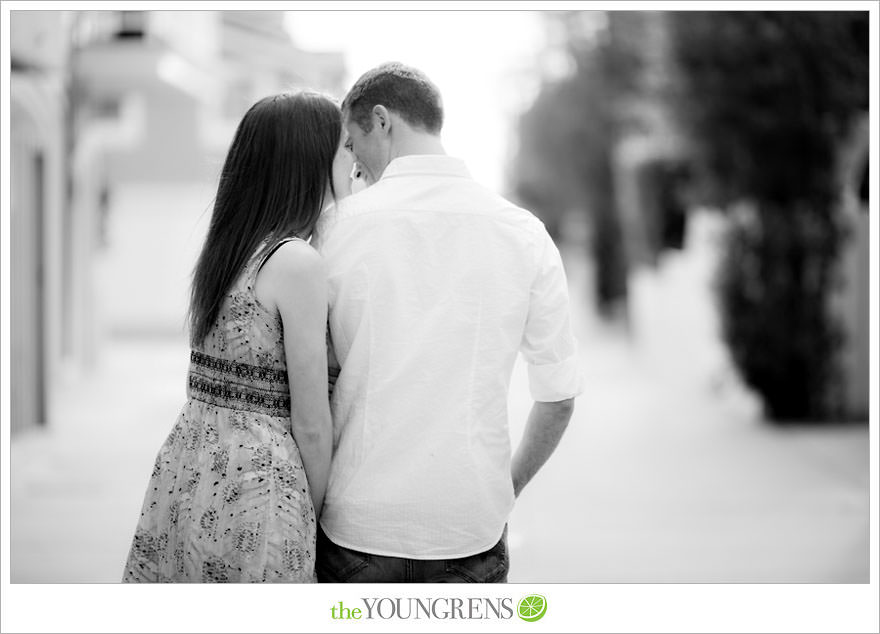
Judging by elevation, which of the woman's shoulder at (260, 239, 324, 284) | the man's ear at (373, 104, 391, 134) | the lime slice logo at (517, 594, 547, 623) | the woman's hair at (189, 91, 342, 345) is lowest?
the lime slice logo at (517, 594, 547, 623)

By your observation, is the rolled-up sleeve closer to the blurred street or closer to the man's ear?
the man's ear

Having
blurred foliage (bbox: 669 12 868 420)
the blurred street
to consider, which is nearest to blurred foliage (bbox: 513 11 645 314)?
blurred foliage (bbox: 669 12 868 420)

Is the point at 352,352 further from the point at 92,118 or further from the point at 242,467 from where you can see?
the point at 92,118

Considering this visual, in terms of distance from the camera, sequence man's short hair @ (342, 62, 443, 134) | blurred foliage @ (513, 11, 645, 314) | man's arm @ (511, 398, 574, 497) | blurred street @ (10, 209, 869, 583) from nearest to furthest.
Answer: man's short hair @ (342, 62, 443, 134) → man's arm @ (511, 398, 574, 497) → blurred street @ (10, 209, 869, 583) → blurred foliage @ (513, 11, 645, 314)

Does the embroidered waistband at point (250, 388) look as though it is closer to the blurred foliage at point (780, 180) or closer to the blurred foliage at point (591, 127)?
the blurred foliage at point (780, 180)

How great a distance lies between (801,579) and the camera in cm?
504

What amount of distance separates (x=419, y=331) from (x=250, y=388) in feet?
1.27

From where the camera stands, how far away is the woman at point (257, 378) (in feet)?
7.50

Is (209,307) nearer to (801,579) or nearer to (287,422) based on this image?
(287,422)

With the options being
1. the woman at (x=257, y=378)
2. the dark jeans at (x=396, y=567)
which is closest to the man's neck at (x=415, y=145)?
the woman at (x=257, y=378)

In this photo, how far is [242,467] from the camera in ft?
7.60

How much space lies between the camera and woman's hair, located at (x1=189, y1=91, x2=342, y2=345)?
7.78 ft

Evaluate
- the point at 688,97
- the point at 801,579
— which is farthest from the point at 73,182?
the point at 801,579

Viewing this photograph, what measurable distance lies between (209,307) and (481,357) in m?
0.61
